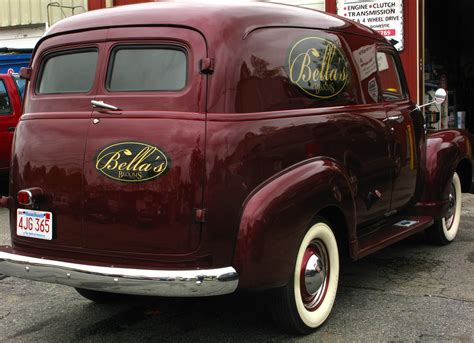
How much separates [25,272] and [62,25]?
5.39 feet

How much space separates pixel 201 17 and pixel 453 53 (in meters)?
12.7

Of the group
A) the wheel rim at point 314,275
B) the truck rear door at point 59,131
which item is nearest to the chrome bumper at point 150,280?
the truck rear door at point 59,131

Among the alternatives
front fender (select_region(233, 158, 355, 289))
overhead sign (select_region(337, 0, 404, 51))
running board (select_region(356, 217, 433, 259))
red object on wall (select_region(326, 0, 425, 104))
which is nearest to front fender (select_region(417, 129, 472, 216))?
running board (select_region(356, 217, 433, 259))

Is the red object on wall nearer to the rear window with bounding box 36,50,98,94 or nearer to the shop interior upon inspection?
the shop interior

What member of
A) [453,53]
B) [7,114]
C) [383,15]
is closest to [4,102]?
[7,114]

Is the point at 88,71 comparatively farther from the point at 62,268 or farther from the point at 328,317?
the point at 328,317

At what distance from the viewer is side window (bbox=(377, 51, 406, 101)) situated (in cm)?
493

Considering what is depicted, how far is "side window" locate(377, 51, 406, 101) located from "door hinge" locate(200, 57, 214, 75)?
6.84ft

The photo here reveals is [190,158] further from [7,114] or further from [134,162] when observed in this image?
[7,114]

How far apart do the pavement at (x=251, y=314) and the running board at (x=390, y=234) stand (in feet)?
1.27

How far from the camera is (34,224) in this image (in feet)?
11.6

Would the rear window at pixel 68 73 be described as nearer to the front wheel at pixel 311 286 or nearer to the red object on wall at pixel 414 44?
the front wheel at pixel 311 286

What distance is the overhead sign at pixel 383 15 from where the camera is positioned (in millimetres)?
9867

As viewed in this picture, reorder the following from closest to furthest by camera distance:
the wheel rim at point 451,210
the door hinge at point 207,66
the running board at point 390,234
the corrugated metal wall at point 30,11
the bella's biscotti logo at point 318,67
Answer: the door hinge at point 207,66, the bella's biscotti logo at point 318,67, the running board at point 390,234, the wheel rim at point 451,210, the corrugated metal wall at point 30,11
